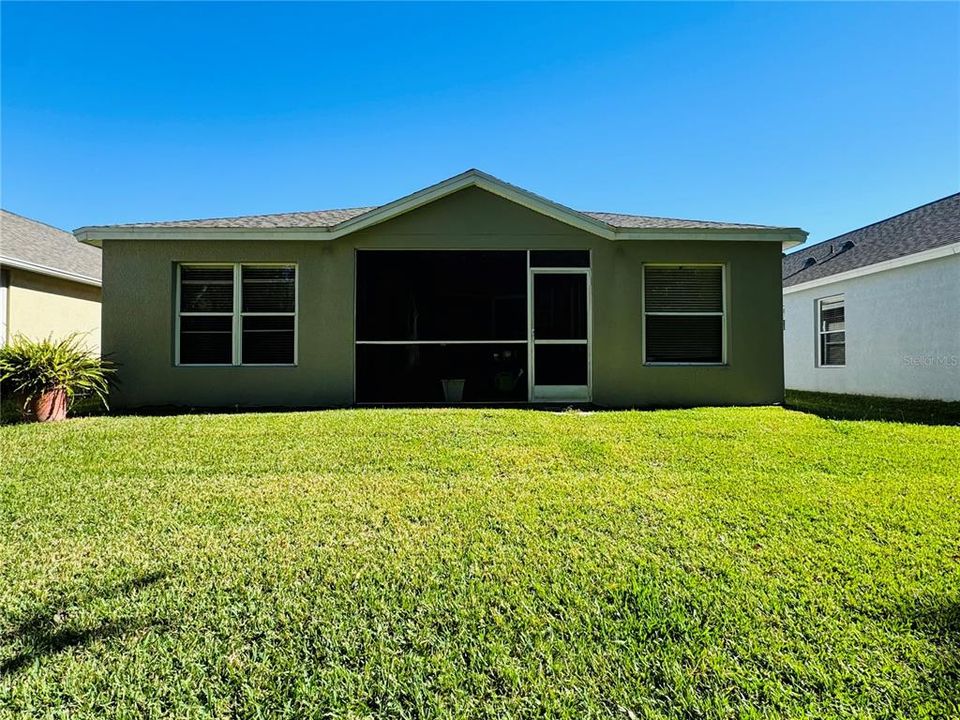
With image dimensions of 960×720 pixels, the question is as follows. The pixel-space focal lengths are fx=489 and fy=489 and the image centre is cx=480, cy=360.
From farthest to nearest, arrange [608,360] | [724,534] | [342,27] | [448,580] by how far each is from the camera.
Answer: [342,27], [608,360], [724,534], [448,580]

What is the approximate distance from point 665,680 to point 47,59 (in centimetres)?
1695

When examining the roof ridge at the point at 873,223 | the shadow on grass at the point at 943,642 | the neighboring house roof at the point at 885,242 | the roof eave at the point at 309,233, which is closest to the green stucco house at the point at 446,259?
the roof eave at the point at 309,233

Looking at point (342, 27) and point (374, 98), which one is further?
point (374, 98)

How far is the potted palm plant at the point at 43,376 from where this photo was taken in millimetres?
7312

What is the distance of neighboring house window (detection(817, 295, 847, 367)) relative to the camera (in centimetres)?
1352

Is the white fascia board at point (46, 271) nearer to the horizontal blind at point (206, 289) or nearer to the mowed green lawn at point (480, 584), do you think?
the horizontal blind at point (206, 289)

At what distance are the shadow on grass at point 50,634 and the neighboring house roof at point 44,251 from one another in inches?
471

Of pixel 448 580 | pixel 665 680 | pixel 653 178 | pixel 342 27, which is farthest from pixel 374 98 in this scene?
pixel 665 680

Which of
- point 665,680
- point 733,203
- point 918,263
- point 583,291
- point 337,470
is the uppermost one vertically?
point 733,203

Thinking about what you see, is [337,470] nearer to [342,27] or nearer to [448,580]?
[448,580]

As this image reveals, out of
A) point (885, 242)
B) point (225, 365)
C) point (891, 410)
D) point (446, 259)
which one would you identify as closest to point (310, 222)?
point (446, 259)

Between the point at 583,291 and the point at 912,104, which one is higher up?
the point at 912,104

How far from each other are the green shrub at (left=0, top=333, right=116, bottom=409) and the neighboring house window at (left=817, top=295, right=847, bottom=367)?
1720cm

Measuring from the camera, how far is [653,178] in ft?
50.9
